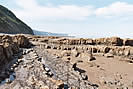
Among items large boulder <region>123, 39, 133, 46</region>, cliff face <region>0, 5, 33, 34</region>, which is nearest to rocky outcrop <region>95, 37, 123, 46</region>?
A: large boulder <region>123, 39, 133, 46</region>

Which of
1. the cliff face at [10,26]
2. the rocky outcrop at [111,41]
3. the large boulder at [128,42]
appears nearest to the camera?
the rocky outcrop at [111,41]

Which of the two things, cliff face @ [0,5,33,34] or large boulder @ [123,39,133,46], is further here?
cliff face @ [0,5,33,34]

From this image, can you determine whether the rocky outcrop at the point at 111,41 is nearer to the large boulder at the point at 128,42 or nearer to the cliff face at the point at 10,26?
the large boulder at the point at 128,42

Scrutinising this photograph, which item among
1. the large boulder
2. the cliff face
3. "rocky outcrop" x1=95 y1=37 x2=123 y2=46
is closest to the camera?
"rocky outcrop" x1=95 y1=37 x2=123 y2=46

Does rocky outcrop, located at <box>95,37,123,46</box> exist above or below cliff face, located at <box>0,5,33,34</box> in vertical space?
below

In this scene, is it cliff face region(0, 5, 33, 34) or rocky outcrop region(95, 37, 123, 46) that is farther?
cliff face region(0, 5, 33, 34)

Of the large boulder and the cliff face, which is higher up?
the cliff face

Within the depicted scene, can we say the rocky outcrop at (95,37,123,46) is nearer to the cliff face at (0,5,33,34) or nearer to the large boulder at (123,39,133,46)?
the large boulder at (123,39,133,46)

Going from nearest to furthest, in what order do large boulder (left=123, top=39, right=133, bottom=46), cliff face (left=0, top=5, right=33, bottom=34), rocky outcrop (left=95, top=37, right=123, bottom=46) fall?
rocky outcrop (left=95, top=37, right=123, bottom=46)
large boulder (left=123, top=39, right=133, bottom=46)
cliff face (left=0, top=5, right=33, bottom=34)

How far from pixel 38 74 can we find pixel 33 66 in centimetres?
225

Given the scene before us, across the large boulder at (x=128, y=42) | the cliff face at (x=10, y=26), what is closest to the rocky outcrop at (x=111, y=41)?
the large boulder at (x=128, y=42)

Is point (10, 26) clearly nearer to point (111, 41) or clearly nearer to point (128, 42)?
point (111, 41)

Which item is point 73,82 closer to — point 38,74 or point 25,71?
point 38,74

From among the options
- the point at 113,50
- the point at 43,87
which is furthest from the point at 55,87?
the point at 113,50
